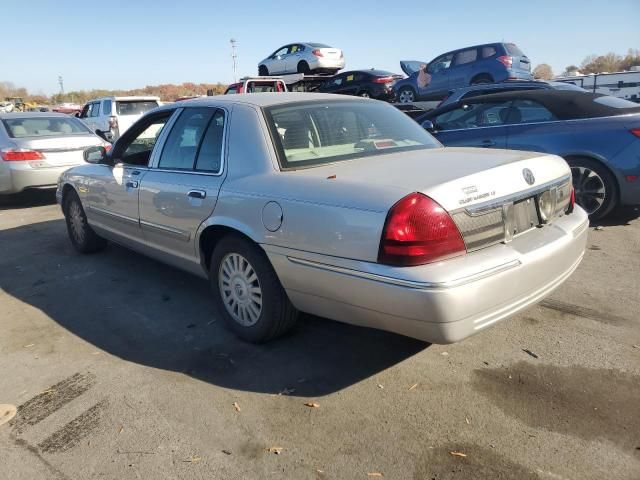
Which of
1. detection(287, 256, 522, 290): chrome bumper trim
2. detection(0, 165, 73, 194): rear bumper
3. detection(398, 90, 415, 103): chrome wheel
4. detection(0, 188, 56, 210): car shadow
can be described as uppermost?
detection(398, 90, 415, 103): chrome wheel

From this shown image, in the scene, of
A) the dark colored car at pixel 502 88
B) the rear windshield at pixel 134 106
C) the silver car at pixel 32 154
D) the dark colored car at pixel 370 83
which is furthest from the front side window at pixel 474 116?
the rear windshield at pixel 134 106

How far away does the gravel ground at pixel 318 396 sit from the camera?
7.56ft

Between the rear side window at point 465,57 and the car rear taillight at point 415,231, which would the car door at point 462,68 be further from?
the car rear taillight at point 415,231

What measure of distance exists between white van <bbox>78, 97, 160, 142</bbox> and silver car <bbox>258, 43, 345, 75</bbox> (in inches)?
243

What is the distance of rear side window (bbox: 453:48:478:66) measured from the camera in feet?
43.7

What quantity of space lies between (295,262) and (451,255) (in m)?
0.86

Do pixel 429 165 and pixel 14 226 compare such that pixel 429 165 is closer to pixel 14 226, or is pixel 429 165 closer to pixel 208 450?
pixel 208 450

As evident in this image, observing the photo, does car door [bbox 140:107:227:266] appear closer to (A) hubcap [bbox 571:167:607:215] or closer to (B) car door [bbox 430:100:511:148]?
(B) car door [bbox 430:100:511:148]

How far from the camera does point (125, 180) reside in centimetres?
445

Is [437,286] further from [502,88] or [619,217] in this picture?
[502,88]

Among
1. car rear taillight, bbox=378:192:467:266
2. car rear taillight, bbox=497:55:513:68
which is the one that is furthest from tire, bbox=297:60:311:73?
car rear taillight, bbox=378:192:467:266

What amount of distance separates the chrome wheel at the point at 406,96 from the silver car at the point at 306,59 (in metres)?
4.46

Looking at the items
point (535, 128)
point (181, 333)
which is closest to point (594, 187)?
point (535, 128)

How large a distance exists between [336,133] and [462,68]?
1125 centimetres
